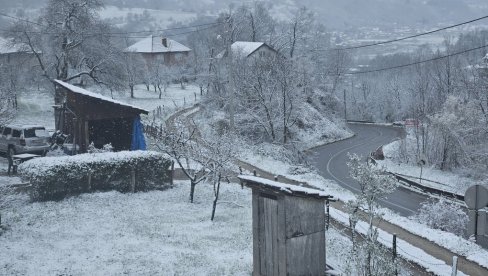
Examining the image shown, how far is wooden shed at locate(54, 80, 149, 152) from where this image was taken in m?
26.6

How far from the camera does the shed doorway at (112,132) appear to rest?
29.1 meters

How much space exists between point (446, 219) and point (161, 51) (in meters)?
82.4

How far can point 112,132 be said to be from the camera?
29.7 metres

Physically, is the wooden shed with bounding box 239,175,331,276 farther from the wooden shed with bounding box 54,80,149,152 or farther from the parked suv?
the parked suv

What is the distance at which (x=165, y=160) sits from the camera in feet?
72.7

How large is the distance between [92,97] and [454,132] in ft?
98.9

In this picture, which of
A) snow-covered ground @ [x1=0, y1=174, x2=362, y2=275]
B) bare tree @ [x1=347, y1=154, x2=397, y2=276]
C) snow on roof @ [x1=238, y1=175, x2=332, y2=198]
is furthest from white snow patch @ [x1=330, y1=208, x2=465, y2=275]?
snow on roof @ [x1=238, y1=175, x2=332, y2=198]

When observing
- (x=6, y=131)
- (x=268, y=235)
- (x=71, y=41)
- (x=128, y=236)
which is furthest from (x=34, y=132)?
(x=268, y=235)

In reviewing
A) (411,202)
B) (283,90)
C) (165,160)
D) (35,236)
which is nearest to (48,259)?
(35,236)

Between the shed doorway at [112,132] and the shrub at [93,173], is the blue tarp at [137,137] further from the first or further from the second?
the shrub at [93,173]

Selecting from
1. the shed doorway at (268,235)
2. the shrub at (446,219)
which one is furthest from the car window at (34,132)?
the shrub at (446,219)

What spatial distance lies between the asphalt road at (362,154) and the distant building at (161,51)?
40943 millimetres

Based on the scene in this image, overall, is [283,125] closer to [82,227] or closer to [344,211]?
[344,211]

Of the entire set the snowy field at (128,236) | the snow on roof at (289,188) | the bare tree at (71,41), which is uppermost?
the bare tree at (71,41)
